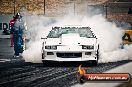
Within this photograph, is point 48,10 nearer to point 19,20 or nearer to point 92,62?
point 19,20

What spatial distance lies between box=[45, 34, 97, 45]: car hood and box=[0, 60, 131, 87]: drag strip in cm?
65

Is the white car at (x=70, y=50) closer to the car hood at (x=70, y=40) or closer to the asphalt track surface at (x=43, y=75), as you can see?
Answer: the car hood at (x=70, y=40)

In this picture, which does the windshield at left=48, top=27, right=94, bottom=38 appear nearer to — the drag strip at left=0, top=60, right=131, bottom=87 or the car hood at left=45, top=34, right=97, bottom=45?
the car hood at left=45, top=34, right=97, bottom=45

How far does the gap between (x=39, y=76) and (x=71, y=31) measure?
3.42 meters

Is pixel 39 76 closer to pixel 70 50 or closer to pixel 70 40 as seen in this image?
pixel 70 50

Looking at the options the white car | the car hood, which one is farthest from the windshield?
the white car

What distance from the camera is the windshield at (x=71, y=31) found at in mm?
12273

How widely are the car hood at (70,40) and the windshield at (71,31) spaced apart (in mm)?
390

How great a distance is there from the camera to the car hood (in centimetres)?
1137

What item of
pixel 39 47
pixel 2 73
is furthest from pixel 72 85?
pixel 39 47

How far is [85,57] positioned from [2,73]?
7.67 ft

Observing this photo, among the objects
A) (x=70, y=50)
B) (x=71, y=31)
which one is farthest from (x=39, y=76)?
(x=71, y=31)

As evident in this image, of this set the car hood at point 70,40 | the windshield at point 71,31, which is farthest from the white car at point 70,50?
the windshield at point 71,31

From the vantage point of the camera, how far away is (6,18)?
30.8 m
